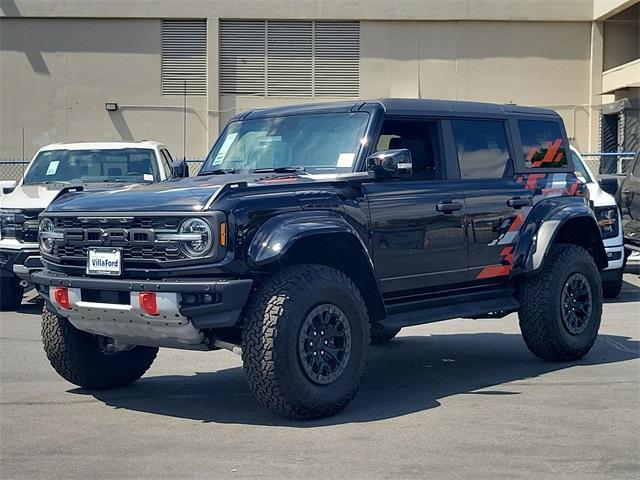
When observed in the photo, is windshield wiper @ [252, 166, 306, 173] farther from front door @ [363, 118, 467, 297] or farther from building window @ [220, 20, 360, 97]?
building window @ [220, 20, 360, 97]

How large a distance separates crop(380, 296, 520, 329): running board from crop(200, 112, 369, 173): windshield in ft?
3.68

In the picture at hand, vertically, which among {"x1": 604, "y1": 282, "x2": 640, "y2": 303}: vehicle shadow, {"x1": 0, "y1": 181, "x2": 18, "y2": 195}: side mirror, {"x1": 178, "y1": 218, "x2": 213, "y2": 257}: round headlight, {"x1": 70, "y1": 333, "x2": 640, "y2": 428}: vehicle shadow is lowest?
{"x1": 70, "y1": 333, "x2": 640, "y2": 428}: vehicle shadow

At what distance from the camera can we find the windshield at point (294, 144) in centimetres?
766

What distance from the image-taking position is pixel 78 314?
688cm

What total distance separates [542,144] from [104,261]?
4.13 meters

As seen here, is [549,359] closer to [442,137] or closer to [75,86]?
[442,137]

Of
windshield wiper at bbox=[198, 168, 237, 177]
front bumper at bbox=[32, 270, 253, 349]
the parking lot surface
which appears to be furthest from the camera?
windshield wiper at bbox=[198, 168, 237, 177]

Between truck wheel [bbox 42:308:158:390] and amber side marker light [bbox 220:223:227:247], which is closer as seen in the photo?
amber side marker light [bbox 220:223:227:247]

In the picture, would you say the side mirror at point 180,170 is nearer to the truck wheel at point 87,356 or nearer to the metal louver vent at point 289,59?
the truck wheel at point 87,356

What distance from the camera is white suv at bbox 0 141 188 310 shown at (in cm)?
1180

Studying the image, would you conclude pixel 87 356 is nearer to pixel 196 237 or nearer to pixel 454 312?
pixel 196 237

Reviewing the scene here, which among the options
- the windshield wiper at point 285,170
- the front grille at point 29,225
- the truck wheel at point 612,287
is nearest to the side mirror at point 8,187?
the front grille at point 29,225

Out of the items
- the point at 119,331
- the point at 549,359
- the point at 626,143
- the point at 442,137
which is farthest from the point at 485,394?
the point at 626,143

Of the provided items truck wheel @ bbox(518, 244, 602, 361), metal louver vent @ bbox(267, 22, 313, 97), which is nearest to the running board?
truck wheel @ bbox(518, 244, 602, 361)
